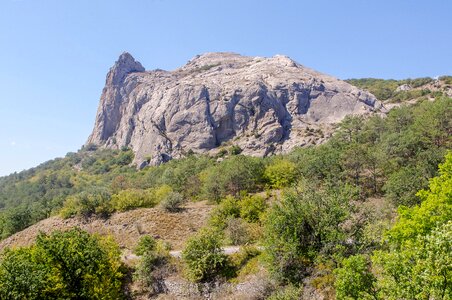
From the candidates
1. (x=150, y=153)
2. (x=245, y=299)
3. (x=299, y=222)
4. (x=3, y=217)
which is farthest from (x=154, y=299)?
(x=150, y=153)

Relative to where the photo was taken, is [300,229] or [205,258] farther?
[205,258]

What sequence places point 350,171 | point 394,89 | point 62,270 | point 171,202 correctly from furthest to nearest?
point 394,89 → point 350,171 → point 171,202 → point 62,270

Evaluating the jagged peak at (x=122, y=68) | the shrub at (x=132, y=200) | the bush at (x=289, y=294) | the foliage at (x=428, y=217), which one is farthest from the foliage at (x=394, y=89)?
the bush at (x=289, y=294)

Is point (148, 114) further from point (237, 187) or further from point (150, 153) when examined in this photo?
point (237, 187)

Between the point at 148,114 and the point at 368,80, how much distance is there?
13284cm

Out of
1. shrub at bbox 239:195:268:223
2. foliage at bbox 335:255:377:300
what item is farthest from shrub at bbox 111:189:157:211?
foliage at bbox 335:255:377:300

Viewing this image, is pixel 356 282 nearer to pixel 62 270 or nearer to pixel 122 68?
pixel 62 270

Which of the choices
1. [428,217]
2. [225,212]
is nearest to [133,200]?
[225,212]

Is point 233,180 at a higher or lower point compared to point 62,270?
higher

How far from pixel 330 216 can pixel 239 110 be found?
112 meters

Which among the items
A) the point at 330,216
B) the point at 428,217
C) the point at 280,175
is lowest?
the point at 330,216

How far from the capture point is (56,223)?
48.7 meters

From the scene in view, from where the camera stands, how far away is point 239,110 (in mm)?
132500

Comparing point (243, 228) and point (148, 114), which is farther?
point (148, 114)
